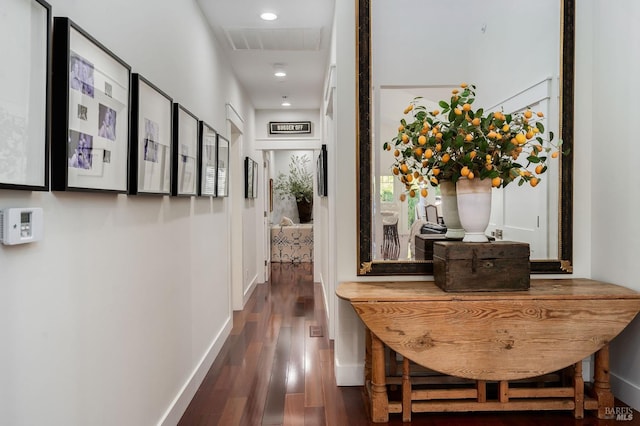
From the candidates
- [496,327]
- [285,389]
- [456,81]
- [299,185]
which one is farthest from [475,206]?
[299,185]

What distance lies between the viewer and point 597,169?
2.57m

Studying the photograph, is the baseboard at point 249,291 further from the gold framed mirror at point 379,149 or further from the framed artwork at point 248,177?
the gold framed mirror at point 379,149

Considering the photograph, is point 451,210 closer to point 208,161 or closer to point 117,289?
point 208,161

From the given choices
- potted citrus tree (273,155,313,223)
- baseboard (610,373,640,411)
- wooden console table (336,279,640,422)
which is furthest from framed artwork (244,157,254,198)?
potted citrus tree (273,155,313,223)

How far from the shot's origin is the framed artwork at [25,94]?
1018 millimetres

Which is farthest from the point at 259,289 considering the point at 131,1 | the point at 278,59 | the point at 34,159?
the point at 34,159

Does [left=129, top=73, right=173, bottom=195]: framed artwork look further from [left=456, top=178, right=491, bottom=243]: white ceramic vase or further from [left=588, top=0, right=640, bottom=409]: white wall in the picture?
[left=588, top=0, right=640, bottom=409]: white wall

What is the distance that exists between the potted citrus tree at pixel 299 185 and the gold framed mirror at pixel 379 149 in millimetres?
6898

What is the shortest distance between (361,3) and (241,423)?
245cm

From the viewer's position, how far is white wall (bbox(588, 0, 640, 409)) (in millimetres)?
2303

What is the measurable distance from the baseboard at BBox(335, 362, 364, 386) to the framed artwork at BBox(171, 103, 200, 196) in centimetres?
142

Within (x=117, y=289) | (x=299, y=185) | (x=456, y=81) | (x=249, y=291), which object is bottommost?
(x=249, y=291)

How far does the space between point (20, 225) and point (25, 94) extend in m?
0.33

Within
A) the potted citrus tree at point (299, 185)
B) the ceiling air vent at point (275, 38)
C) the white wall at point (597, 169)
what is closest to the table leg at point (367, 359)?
the white wall at point (597, 169)
